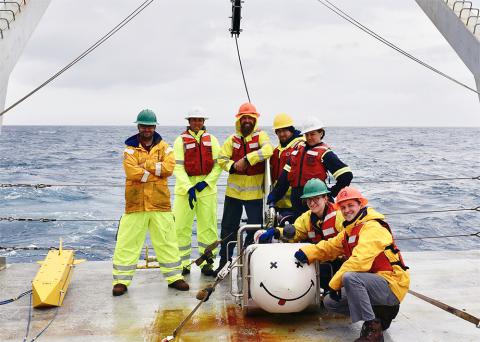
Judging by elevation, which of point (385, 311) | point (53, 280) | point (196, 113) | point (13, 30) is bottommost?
point (53, 280)

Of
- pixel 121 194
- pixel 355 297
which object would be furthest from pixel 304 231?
pixel 121 194

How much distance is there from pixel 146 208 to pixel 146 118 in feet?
2.69

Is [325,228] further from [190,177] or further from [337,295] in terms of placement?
[190,177]

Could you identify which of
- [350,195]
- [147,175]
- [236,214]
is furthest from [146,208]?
[350,195]

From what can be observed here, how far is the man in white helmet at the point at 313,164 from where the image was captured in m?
4.51

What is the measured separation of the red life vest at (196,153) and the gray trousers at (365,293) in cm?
218

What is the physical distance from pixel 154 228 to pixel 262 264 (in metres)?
1.42

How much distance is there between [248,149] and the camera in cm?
529

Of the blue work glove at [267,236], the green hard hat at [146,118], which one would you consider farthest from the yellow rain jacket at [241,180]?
the blue work glove at [267,236]

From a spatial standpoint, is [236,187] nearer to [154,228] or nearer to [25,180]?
[154,228]

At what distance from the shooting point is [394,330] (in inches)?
159

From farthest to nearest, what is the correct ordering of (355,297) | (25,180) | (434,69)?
(25,180) < (434,69) < (355,297)

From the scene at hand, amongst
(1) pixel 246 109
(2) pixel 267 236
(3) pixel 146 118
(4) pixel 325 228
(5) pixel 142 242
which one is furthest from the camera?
(1) pixel 246 109

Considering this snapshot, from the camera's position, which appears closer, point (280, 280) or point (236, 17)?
point (280, 280)
